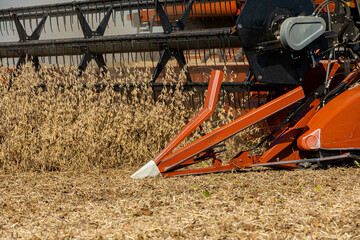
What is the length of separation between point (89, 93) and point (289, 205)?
2937mm

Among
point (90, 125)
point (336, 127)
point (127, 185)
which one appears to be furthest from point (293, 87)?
point (90, 125)

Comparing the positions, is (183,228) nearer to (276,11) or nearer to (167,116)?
(276,11)

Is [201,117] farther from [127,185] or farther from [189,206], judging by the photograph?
[189,206]

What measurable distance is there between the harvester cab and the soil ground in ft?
0.44

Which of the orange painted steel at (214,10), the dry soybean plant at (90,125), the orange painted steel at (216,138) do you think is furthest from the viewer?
the orange painted steel at (214,10)

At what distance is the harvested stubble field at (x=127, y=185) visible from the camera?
274 cm

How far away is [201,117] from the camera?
4031mm

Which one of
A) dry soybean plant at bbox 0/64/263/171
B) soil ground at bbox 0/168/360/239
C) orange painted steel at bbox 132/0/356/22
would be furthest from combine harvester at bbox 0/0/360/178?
dry soybean plant at bbox 0/64/263/171

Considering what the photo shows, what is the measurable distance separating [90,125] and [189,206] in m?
2.08

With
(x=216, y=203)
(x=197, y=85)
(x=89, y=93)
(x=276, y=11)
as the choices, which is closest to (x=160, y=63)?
(x=197, y=85)

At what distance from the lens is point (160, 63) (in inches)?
207

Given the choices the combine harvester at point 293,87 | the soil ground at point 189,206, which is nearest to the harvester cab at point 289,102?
the combine harvester at point 293,87

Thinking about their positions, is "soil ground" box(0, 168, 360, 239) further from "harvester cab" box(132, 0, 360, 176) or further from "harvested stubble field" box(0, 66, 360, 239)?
"harvester cab" box(132, 0, 360, 176)

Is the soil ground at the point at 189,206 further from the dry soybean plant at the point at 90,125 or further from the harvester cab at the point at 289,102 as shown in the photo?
the dry soybean plant at the point at 90,125
